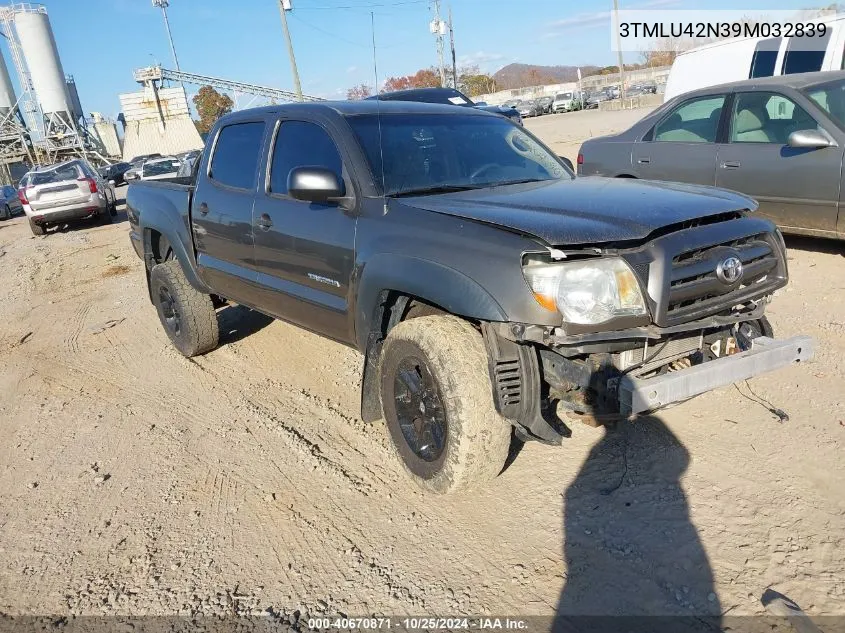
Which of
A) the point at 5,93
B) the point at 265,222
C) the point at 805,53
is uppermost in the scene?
the point at 5,93

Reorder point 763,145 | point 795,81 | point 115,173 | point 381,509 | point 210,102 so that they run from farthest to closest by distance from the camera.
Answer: point 210,102 → point 115,173 → point 795,81 → point 763,145 → point 381,509

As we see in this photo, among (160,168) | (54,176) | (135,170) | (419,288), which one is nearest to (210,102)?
(135,170)

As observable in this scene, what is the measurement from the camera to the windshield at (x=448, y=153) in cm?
354

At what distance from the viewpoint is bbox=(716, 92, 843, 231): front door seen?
5.69 meters

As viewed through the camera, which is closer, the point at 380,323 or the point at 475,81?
the point at 380,323

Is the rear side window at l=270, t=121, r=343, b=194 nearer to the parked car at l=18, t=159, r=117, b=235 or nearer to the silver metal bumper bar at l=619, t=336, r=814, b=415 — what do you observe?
the silver metal bumper bar at l=619, t=336, r=814, b=415

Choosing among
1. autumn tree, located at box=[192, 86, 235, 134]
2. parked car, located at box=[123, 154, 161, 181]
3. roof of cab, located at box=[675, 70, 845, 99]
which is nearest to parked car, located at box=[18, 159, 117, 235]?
parked car, located at box=[123, 154, 161, 181]

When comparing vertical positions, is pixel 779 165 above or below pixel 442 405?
above

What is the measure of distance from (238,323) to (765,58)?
8807mm

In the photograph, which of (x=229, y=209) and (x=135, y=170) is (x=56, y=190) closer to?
(x=135, y=170)

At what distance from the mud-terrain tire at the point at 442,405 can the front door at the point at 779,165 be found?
4.43 m

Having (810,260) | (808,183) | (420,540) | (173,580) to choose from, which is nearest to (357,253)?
(420,540)

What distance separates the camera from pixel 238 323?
255 inches

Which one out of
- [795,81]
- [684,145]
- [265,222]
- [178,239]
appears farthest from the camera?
[684,145]
